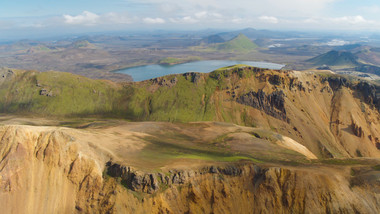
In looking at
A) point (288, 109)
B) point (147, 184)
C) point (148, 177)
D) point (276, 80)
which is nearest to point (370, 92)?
point (288, 109)

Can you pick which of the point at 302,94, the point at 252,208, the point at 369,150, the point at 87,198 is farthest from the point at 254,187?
the point at 302,94

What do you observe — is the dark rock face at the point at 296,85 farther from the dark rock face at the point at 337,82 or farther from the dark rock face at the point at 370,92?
the dark rock face at the point at 370,92

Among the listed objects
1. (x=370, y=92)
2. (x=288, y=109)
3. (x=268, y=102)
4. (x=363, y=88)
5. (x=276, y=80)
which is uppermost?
(x=276, y=80)

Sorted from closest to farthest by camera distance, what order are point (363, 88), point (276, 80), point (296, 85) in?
point (363, 88), point (296, 85), point (276, 80)

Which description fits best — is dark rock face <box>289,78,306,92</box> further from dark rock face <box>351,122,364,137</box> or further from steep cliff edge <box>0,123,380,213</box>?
Answer: steep cliff edge <box>0,123,380,213</box>

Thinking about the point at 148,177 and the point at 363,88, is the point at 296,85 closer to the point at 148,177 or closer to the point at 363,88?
the point at 363,88

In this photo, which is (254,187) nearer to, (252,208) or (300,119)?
(252,208)
